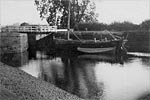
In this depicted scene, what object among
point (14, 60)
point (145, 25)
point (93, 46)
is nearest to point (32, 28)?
point (93, 46)

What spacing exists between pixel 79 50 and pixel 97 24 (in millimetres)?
5550

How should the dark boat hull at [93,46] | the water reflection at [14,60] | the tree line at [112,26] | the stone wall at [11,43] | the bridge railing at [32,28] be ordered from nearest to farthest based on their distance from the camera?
the water reflection at [14,60]
the stone wall at [11,43]
the dark boat hull at [93,46]
the bridge railing at [32,28]
the tree line at [112,26]

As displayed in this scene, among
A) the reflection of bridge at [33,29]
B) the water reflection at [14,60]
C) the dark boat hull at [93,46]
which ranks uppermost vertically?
the reflection of bridge at [33,29]

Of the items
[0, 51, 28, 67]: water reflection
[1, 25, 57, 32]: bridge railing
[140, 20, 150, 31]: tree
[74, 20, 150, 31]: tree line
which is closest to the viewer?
[0, 51, 28, 67]: water reflection

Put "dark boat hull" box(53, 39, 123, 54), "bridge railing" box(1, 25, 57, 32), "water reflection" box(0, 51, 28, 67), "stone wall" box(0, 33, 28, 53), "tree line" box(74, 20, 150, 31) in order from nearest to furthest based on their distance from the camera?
"water reflection" box(0, 51, 28, 67)
"stone wall" box(0, 33, 28, 53)
"dark boat hull" box(53, 39, 123, 54)
"bridge railing" box(1, 25, 57, 32)
"tree line" box(74, 20, 150, 31)

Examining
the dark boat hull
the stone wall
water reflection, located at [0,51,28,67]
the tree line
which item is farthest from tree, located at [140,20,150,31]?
water reflection, located at [0,51,28,67]

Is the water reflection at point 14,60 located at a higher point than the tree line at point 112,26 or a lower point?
lower

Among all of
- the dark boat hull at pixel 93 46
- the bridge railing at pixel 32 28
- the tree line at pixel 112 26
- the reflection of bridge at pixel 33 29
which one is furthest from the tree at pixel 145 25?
the bridge railing at pixel 32 28

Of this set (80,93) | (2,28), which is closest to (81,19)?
(2,28)

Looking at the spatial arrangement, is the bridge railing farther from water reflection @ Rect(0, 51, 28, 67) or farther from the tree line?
water reflection @ Rect(0, 51, 28, 67)

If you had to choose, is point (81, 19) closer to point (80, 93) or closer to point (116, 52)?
point (116, 52)

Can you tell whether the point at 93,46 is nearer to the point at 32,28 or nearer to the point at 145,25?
the point at 32,28

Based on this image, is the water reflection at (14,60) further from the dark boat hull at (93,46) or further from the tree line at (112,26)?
the tree line at (112,26)

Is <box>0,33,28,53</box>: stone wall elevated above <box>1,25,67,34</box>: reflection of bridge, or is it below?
below
